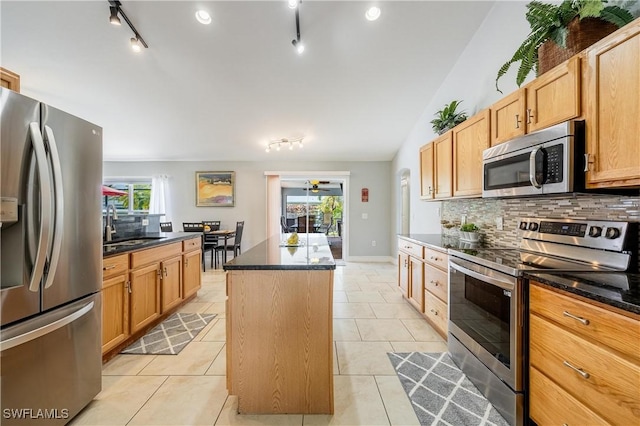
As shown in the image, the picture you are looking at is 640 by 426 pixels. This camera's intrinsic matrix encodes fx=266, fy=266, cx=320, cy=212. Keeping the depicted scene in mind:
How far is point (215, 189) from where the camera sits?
248 inches

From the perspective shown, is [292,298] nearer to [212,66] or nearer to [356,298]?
[356,298]

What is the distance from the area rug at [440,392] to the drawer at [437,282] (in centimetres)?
50

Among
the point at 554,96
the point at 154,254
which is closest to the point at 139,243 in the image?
the point at 154,254

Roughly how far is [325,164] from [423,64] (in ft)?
10.6

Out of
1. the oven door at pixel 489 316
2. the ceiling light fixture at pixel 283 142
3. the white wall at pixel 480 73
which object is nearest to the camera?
the oven door at pixel 489 316

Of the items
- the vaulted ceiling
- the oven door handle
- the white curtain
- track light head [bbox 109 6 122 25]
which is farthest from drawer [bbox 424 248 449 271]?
the white curtain

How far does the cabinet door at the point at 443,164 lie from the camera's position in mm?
2822

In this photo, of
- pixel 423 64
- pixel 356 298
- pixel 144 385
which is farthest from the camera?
pixel 356 298

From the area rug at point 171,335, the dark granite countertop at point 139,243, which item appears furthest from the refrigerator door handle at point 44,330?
the area rug at point 171,335

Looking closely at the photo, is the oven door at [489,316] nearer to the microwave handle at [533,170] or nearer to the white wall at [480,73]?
the microwave handle at [533,170]

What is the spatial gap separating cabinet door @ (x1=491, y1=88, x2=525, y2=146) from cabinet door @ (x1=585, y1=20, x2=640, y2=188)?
Answer: 0.47 meters

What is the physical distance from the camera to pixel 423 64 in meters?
3.36

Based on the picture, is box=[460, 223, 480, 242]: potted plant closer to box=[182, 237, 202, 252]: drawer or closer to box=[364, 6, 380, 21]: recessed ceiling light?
box=[364, 6, 380, 21]: recessed ceiling light

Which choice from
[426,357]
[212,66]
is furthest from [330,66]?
[426,357]
